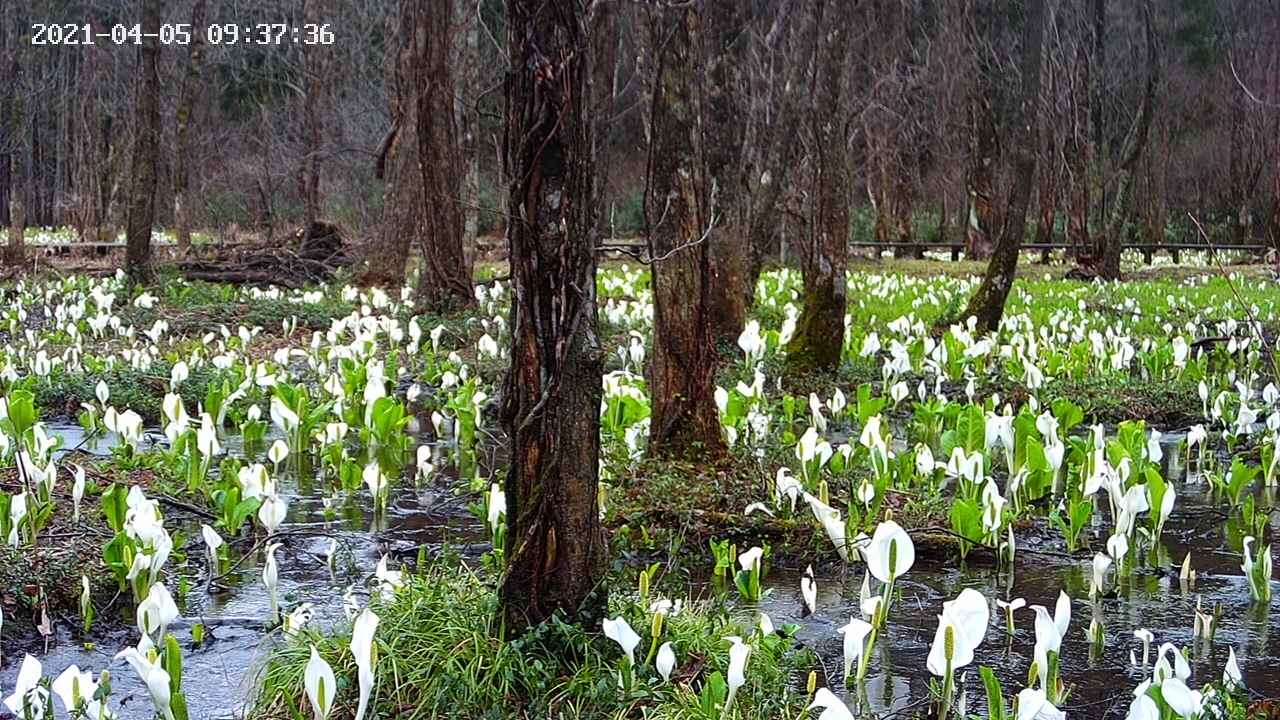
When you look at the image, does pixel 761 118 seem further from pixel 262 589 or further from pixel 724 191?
pixel 262 589

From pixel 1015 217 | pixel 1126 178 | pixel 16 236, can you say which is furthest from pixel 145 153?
pixel 1126 178

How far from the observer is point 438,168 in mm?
13383

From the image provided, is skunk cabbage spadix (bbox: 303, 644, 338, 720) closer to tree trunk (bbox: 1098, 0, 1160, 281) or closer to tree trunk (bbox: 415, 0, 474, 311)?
tree trunk (bbox: 415, 0, 474, 311)

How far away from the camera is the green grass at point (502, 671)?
11.4ft

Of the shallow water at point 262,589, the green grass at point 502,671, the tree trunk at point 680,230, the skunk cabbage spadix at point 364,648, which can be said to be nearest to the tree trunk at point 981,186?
the tree trunk at point 680,230

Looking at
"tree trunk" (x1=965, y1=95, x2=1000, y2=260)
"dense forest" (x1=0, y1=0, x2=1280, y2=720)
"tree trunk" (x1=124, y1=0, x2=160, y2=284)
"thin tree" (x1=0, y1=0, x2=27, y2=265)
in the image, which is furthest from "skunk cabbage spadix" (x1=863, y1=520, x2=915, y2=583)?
"tree trunk" (x1=965, y1=95, x2=1000, y2=260)

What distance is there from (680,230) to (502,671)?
3.14 metres

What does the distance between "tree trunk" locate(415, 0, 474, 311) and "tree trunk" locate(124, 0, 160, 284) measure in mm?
3656

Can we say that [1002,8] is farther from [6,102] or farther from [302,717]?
[302,717]

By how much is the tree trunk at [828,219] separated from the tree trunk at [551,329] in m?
6.00

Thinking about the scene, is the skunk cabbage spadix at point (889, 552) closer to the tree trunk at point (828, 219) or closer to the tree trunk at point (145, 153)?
the tree trunk at point (828, 219)

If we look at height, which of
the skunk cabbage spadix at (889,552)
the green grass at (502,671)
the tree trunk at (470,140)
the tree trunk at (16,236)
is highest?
the tree trunk at (470,140)

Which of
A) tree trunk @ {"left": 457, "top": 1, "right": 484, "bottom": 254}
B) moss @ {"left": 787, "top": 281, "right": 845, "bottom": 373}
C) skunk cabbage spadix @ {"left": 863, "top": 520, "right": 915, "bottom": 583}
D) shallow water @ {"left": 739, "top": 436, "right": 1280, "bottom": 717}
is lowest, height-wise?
shallow water @ {"left": 739, "top": 436, "right": 1280, "bottom": 717}

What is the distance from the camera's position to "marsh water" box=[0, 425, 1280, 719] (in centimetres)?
405
